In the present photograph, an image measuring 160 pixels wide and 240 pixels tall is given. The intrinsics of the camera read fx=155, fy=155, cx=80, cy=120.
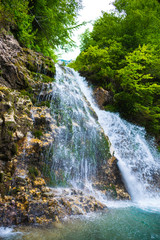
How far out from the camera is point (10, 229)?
2.49m

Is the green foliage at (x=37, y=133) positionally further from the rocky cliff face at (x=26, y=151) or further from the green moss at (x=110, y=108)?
the green moss at (x=110, y=108)

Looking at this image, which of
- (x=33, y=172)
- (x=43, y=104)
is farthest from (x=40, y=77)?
(x=33, y=172)

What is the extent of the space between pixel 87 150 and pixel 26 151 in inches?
88.4

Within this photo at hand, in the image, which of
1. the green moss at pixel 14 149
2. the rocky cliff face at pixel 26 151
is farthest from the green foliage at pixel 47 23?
the green moss at pixel 14 149

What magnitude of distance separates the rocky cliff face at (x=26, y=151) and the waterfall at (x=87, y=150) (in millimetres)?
367

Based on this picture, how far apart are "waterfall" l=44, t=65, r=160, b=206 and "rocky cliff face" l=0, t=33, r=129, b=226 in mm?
367

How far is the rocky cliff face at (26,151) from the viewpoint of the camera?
296 cm

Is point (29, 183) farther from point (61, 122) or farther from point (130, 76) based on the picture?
point (130, 76)

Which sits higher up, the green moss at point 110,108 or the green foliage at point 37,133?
the green moss at point 110,108

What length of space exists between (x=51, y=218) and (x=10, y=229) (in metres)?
0.73

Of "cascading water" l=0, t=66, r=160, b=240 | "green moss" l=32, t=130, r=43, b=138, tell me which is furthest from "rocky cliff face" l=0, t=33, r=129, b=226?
"cascading water" l=0, t=66, r=160, b=240

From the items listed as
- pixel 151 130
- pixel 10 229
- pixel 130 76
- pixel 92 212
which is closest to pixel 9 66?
pixel 10 229

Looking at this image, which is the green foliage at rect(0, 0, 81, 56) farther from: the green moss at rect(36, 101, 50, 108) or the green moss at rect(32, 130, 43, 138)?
the green moss at rect(32, 130, 43, 138)

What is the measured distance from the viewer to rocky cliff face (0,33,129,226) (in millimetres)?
2955
